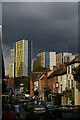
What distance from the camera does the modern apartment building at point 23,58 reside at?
12.0 metres

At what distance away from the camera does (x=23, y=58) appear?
39.2 feet

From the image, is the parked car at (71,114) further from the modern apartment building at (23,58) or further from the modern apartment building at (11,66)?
the modern apartment building at (11,66)

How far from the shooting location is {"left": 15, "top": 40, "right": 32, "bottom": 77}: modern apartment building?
39.3 ft

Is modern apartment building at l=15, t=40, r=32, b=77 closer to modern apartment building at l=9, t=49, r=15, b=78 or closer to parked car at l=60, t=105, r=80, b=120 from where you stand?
modern apartment building at l=9, t=49, r=15, b=78

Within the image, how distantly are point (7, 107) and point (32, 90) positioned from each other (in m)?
4.41

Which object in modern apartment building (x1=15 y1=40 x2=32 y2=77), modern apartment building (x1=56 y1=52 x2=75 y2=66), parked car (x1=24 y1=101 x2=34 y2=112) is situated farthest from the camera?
parked car (x1=24 y1=101 x2=34 y2=112)

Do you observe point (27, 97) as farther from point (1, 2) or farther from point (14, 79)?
point (1, 2)

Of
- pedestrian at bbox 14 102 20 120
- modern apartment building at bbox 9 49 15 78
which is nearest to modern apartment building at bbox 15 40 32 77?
modern apartment building at bbox 9 49 15 78

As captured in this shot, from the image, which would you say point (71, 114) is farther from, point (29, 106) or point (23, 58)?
point (23, 58)

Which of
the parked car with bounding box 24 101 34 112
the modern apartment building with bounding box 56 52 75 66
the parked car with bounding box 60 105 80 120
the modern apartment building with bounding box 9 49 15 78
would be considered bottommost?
the parked car with bounding box 60 105 80 120

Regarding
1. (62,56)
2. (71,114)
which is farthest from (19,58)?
(71,114)

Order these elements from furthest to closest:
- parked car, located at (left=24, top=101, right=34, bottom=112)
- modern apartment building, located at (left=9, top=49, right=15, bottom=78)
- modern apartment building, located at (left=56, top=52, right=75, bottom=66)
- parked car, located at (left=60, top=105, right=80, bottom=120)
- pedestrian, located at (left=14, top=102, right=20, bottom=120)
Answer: parked car, located at (left=24, top=101, right=34, bottom=112) → modern apartment building, located at (left=56, top=52, right=75, bottom=66) → pedestrian, located at (left=14, top=102, right=20, bottom=120) → parked car, located at (left=60, top=105, right=80, bottom=120) → modern apartment building, located at (left=9, top=49, right=15, bottom=78)

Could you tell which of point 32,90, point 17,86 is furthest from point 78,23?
point 32,90

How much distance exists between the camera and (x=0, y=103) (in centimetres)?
1052
